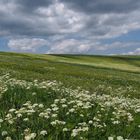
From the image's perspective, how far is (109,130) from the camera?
375 inches

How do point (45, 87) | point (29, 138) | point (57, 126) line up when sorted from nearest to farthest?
point (29, 138)
point (57, 126)
point (45, 87)

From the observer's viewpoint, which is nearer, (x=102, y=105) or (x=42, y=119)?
(x=42, y=119)

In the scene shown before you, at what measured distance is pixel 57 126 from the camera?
30.1 ft

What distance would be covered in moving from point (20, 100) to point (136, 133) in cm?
405

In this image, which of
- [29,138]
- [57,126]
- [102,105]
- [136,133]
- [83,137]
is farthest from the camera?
[102,105]

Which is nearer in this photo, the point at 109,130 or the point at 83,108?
the point at 109,130

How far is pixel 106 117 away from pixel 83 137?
2.09 metres

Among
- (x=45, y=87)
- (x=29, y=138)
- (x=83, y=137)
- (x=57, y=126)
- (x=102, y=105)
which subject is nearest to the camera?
(x=29, y=138)

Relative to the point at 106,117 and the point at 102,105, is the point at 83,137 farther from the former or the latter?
the point at 102,105

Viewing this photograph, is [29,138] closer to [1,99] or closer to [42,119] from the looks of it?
[42,119]

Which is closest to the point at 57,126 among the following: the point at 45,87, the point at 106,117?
the point at 106,117

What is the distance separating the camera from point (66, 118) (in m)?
10.4

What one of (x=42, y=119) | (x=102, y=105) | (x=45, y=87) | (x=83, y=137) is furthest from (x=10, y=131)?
(x=45, y=87)

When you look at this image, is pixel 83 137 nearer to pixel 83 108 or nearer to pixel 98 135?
pixel 98 135
